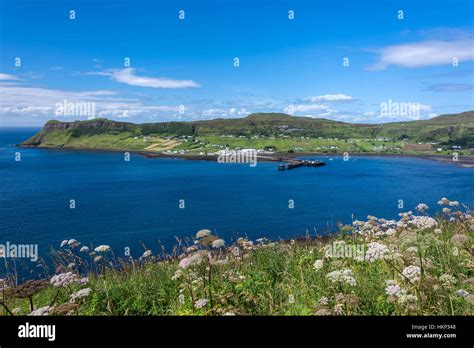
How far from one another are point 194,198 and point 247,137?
72669mm

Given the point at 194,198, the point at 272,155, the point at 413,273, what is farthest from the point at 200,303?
the point at 272,155

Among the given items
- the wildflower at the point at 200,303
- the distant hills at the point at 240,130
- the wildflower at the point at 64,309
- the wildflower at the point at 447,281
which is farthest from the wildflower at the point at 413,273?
the distant hills at the point at 240,130

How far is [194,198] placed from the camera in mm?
62656

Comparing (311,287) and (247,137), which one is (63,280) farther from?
(247,137)

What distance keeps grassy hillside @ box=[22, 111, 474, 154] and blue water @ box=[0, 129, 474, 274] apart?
21.5 metres

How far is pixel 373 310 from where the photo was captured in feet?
11.4

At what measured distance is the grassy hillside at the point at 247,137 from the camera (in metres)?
124

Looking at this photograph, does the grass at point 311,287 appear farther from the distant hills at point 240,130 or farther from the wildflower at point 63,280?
the distant hills at point 240,130

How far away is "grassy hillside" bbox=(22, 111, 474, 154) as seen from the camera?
124 meters

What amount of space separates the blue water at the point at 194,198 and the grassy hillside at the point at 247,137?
70.7ft
